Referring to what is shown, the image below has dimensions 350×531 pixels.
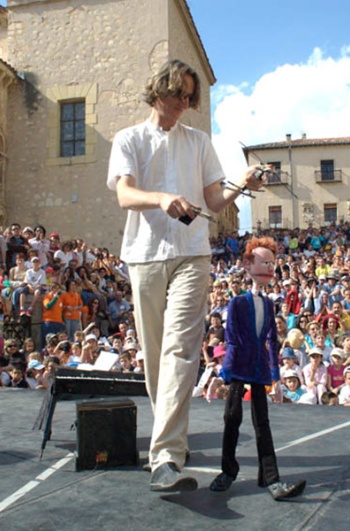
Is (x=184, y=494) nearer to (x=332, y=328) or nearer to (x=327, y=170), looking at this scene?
(x=332, y=328)

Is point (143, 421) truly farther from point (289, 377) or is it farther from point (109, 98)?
point (109, 98)

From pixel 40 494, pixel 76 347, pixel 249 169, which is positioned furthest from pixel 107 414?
pixel 76 347

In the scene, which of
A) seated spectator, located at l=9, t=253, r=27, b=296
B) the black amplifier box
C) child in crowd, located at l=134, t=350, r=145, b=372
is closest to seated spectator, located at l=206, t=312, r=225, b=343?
child in crowd, located at l=134, t=350, r=145, b=372

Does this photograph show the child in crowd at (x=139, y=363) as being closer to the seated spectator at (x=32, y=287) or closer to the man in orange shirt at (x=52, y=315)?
the man in orange shirt at (x=52, y=315)

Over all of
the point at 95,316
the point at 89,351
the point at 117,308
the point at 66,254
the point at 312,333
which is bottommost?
the point at 89,351

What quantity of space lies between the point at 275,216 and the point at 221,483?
44.5 meters

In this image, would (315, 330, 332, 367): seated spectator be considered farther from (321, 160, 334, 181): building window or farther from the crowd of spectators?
(321, 160, 334, 181): building window

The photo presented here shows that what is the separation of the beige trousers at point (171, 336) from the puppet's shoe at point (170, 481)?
1.8 inches

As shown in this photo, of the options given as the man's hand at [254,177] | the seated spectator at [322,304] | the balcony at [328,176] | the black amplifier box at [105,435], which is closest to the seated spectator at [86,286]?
the seated spectator at [322,304]

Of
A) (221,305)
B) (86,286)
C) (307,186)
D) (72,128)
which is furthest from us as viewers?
(307,186)

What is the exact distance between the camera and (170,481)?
2520 mm

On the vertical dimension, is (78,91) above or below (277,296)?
above

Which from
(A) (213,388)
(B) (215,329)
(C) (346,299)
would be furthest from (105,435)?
(C) (346,299)

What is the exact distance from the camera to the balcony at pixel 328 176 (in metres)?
Result: 45.8
